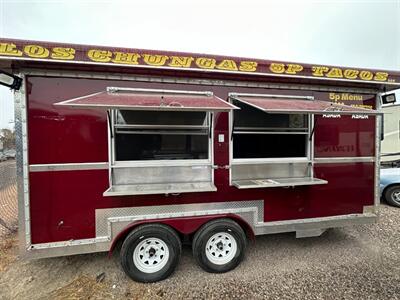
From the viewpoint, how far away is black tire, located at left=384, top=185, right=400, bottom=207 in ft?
20.0

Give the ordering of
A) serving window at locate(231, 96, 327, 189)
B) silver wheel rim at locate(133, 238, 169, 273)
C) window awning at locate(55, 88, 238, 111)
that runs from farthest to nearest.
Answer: serving window at locate(231, 96, 327, 189) → silver wheel rim at locate(133, 238, 169, 273) → window awning at locate(55, 88, 238, 111)

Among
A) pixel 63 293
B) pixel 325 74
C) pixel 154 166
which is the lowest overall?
pixel 63 293

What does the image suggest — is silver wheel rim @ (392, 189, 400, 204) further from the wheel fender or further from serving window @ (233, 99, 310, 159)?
the wheel fender

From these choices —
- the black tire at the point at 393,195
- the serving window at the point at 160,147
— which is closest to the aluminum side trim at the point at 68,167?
A: the serving window at the point at 160,147

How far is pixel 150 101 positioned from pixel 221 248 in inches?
89.2

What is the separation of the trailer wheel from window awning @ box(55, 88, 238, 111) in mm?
1614

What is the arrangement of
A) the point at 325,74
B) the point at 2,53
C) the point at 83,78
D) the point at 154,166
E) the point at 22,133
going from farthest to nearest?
the point at 325,74 < the point at 154,166 < the point at 83,78 < the point at 22,133 < the point at 2,53

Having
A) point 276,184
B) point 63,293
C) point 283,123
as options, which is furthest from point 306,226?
point 63,293

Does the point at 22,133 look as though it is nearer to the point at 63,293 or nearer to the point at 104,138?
the point at 104,138

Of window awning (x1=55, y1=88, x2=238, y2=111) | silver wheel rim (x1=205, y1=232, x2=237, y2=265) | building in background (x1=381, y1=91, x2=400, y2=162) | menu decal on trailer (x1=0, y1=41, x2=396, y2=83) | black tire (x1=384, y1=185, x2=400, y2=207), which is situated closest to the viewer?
window awning (x1=55, y1=88, x2=238, y2=111)

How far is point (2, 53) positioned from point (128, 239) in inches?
101

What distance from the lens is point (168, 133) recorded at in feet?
10.1

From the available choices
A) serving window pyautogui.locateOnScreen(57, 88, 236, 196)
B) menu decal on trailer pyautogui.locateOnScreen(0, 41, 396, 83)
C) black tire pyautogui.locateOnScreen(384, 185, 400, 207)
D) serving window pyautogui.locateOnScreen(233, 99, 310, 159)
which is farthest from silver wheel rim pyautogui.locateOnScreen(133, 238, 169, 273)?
black tire pyautogui.locateOnScreen(384, 185, 400, 207)

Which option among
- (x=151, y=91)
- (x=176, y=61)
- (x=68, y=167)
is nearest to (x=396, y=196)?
(x=176, y=61)
